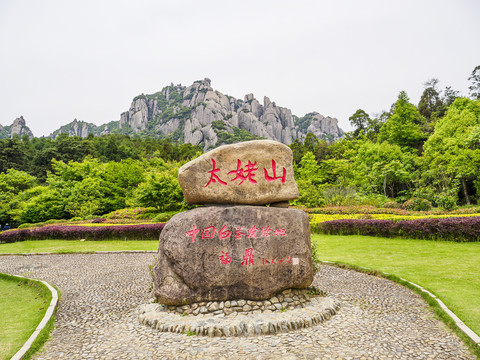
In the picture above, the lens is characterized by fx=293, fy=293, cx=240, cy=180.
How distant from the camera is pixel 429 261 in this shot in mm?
8750

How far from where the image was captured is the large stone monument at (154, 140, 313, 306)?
5453 millimetres

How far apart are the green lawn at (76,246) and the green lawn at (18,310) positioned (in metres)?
5.62

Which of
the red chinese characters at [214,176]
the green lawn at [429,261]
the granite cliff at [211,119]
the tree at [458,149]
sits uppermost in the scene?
the granite cliff at [211,119]

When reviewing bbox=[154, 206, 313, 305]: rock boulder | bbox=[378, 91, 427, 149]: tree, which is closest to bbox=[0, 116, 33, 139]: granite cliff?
bbox=[378, 91, 427, 149]: tree

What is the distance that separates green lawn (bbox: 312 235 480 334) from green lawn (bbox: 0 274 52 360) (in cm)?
613

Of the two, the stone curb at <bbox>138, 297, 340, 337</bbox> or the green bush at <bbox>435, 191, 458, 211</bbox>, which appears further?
the green bush at <bbox>435, 191, 458, 211</bbox>

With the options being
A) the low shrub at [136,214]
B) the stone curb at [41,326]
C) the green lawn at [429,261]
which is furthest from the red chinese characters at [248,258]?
the low shrub at [136,214]

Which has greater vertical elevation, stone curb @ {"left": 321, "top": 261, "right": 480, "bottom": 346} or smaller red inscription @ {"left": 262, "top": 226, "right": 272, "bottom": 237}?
smaller red inscription @ {"left": 262, "top": 226, "right": 272, "bottom": 237}

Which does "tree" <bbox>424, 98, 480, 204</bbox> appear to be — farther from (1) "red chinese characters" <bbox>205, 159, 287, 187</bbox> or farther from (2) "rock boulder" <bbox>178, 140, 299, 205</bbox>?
(1) "red chinese characters" <bbox>205, 159, 287, 187</bbox>

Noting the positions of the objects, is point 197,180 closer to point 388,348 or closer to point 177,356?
point 177,356

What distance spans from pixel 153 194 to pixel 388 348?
2019cm

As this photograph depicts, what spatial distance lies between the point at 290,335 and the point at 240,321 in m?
0.84

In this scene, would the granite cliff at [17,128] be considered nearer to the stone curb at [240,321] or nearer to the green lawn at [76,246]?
the green lawn at [76,246]

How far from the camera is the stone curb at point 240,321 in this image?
4.69 m
